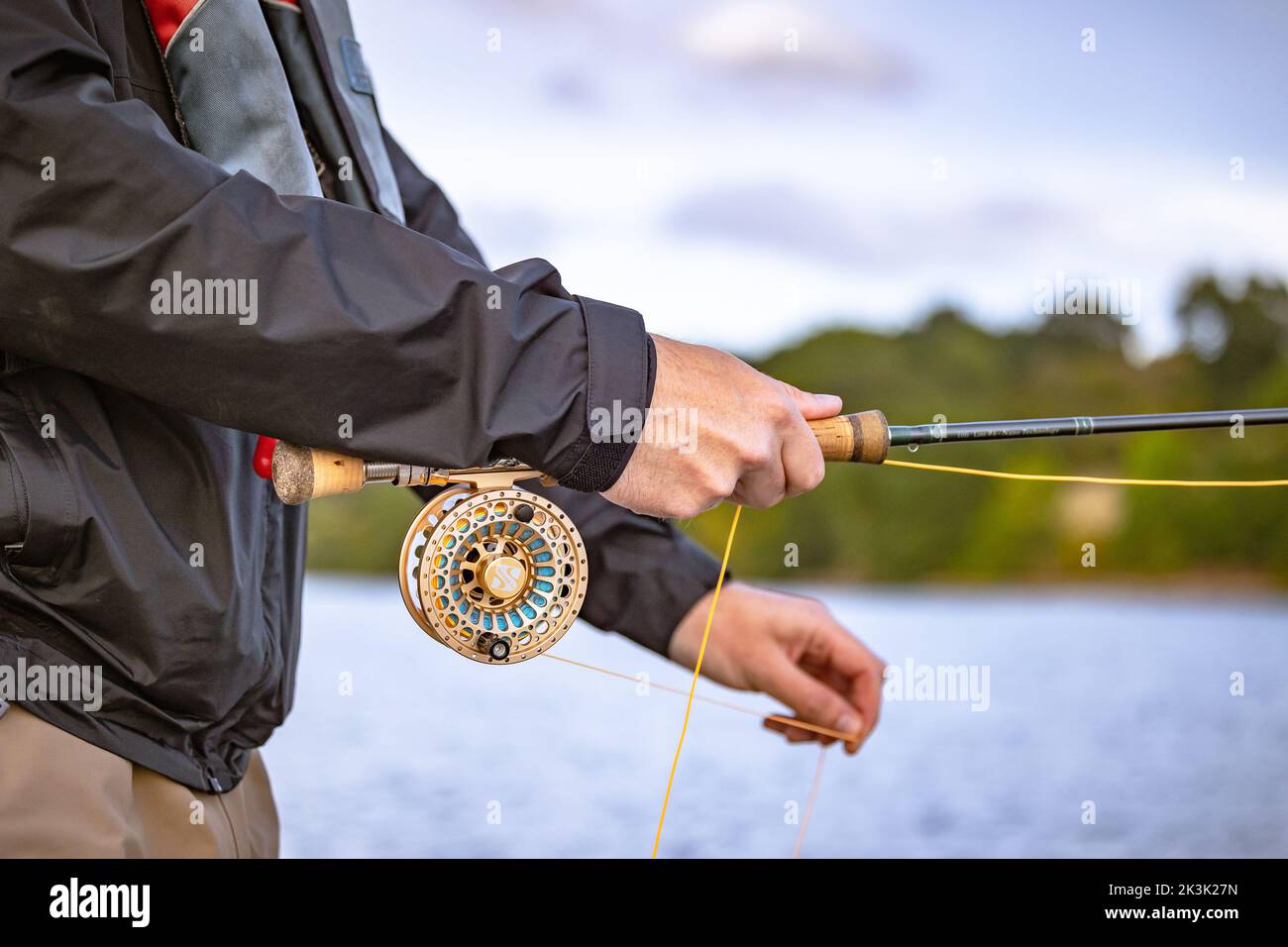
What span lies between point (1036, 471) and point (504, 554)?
33.5 metres


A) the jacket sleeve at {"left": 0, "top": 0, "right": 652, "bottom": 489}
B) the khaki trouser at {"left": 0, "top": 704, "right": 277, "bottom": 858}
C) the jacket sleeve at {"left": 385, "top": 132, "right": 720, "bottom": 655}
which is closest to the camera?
the jacket sleeve at {"left": 0, "top": 0, "right": 652, "bottom": 489}

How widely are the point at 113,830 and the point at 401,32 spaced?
84.8 ft

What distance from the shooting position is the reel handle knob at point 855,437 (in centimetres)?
168

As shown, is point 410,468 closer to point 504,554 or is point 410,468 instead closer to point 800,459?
point 504,554

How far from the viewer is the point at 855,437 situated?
5.60ft

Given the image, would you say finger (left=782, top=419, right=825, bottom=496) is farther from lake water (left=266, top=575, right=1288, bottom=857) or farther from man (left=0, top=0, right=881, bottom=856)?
lake water (left=266, top=575, right=1288, bottom=857)

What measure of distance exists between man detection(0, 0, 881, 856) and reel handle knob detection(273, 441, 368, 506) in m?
0.08

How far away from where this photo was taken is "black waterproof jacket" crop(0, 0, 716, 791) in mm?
1245

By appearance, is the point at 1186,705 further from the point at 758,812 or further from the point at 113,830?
the point at 113,830

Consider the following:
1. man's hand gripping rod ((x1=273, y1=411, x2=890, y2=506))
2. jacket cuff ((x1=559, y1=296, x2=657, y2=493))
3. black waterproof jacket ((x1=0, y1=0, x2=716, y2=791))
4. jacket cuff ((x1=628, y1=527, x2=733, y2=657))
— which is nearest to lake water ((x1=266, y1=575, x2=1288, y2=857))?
jacket cuff ((x1=628, y1=527, x2=733, y2=657))

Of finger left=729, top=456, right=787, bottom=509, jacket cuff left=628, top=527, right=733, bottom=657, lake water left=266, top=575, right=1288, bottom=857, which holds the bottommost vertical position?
lake water left=266, top=575, right=1288, bottom=857

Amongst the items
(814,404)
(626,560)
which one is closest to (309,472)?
(814,404)

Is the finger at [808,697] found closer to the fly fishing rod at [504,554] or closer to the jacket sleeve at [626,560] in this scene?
the jacket sleeve at [626,560]

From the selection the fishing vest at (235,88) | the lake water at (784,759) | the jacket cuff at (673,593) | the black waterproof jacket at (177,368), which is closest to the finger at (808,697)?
the jacket cuff at (673,593)
